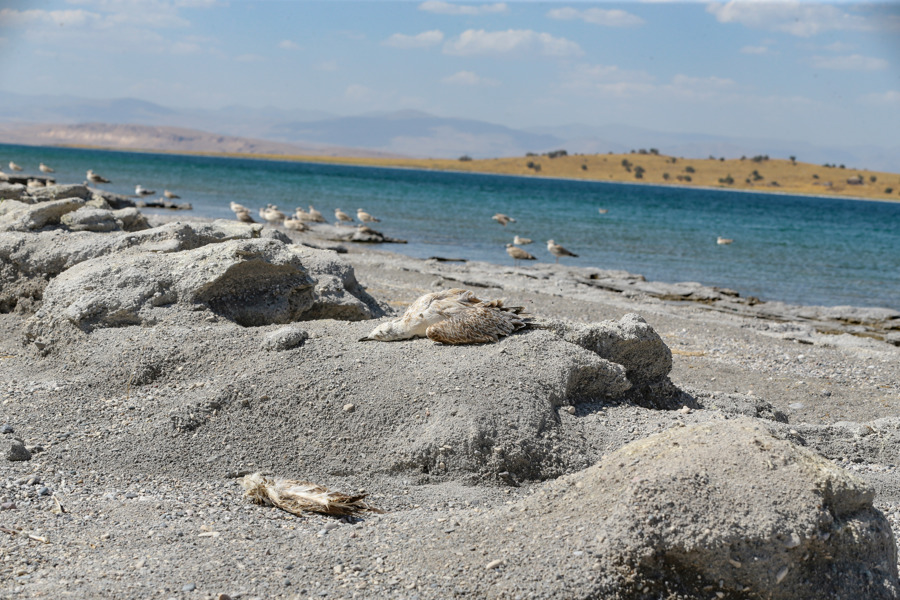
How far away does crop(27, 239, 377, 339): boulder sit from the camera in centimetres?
744

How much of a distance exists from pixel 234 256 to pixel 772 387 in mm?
6938

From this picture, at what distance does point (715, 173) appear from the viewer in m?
107

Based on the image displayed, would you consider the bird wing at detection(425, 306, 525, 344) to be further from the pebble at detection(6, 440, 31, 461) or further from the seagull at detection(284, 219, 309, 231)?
the seagull at detection(284, 219, 309, 231)

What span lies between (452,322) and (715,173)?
109614mm

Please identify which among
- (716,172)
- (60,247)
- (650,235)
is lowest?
(650,235)

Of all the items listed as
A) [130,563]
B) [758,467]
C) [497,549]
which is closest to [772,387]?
[758,467]

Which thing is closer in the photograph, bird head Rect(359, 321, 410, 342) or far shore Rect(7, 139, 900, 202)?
bird head Rect(359, 321, 410, 342)

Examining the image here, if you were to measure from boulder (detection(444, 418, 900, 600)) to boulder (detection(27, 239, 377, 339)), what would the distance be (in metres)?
4.78

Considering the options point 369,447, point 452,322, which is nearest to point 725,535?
point 369,447

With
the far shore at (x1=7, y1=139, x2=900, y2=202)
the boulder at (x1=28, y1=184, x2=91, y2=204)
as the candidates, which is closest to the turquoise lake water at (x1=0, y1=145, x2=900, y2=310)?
the boulder at (x1=28, y1=184, x2=91, y2=204)

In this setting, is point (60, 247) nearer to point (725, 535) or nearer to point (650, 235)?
point (725, 535)

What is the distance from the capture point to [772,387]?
9.56 metres

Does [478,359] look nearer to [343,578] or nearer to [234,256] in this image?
[343,578]

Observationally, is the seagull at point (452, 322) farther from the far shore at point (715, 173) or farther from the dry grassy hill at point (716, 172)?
the far shore at point (715, 173)
